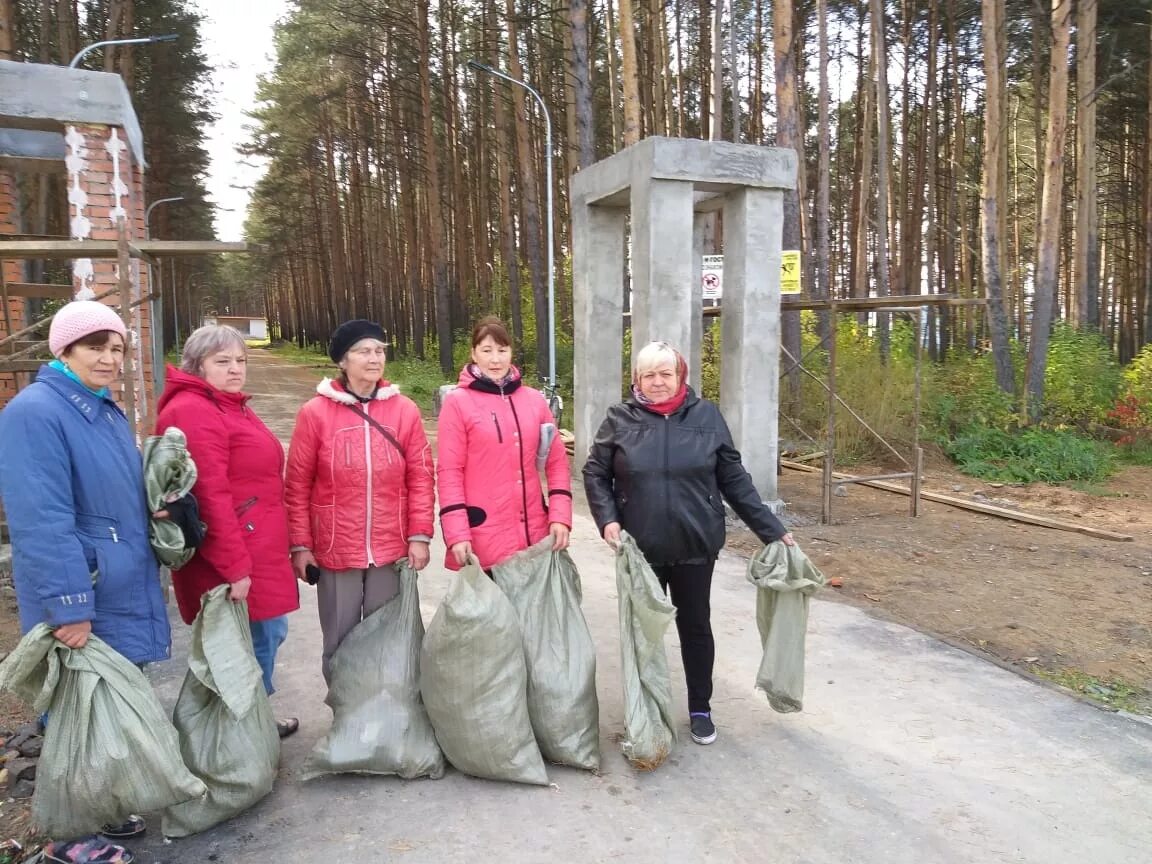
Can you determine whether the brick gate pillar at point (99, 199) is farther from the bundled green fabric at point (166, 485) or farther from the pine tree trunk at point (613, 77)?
the pine tree trunk at point (613, 77)

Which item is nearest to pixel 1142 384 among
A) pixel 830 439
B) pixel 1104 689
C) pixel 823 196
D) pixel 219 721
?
pixel 823 196

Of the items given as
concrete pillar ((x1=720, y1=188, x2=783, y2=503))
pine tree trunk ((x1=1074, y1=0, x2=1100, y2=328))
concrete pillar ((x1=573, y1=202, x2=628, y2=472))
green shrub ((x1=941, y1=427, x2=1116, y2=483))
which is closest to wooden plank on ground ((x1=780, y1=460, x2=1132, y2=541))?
concrete pillar ((x1=720, y1=188, x2=783, y2=503))

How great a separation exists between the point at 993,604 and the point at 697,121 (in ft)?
71.2

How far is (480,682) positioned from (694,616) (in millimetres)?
910

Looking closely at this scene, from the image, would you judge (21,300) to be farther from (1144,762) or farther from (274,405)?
(274,405)

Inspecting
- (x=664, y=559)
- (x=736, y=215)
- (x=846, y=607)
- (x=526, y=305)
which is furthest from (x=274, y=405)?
(x=664, y=559)

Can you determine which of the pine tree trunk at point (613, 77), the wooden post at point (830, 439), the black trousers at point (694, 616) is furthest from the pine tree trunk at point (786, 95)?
the black trousers at point (694, 616)

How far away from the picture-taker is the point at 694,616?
3250 millimetres

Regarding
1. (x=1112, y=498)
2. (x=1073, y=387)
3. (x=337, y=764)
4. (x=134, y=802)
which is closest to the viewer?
(x=134, y=802)

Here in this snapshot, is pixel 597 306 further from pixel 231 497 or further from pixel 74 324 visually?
pixel 74 324

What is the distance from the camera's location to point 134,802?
2305mm

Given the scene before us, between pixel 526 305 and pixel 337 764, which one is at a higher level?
pixel 526 305

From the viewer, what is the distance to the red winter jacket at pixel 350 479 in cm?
306

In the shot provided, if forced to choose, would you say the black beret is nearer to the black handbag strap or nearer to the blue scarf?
the black handbag strap
